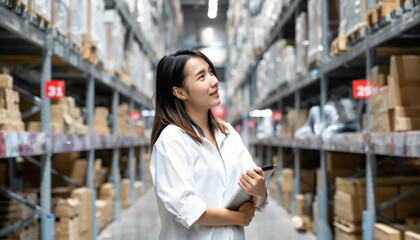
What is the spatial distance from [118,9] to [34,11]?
4.15 m

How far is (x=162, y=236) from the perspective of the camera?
2.02 meters

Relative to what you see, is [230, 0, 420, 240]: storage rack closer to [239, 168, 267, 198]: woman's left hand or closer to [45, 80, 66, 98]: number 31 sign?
[239, 168, 267, 198]: woman's left hand

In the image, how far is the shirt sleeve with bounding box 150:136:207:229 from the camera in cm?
180

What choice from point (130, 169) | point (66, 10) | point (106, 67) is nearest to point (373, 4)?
point (66, 10)

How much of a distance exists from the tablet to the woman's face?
36 centimetres

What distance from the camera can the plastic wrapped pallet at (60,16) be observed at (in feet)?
14.6

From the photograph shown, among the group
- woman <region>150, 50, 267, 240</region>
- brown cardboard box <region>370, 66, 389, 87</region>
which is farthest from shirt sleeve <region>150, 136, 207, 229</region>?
brown cardboard box <region>370, 66, 389, 87</region>

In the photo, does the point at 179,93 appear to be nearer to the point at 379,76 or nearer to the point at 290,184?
the point at 379,76

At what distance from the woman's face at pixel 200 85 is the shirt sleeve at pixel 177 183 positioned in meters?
0.24

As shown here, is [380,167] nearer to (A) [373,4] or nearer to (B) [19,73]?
(A) [373,4]

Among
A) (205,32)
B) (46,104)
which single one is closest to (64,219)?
(46,104)

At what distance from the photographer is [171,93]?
2.11 meters

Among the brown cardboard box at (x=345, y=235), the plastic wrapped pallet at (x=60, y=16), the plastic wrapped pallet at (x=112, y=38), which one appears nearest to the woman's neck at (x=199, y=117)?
the plastic wrapped pallet at (x=60, y=16)

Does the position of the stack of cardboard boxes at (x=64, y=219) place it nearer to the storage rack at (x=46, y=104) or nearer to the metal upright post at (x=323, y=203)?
the storage rack at (x=46, y=104)
